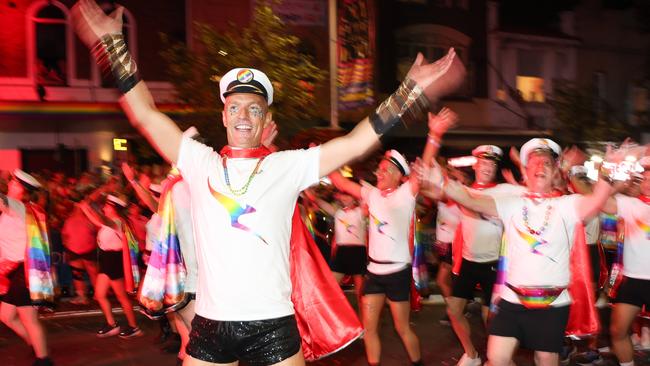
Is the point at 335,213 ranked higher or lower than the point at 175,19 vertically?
lower

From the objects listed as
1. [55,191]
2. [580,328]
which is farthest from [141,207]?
[580,328]

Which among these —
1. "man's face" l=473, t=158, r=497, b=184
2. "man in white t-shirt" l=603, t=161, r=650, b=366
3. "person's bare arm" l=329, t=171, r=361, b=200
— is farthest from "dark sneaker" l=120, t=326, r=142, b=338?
"man in white t-shirt" l=603, t=161, r=650, b=366

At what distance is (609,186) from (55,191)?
35.8ft

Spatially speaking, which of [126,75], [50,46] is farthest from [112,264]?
[50,46]

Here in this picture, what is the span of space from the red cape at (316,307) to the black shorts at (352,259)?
18.5 ft

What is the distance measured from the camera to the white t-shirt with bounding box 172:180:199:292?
563 cm

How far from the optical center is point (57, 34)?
20016 mm

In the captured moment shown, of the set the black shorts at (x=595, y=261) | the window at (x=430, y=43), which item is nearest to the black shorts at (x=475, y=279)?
the black shorts at (x=595, y=261)

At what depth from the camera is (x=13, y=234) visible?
7348 millimetres

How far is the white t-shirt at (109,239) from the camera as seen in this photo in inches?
375

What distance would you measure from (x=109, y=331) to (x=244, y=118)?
21.8ft

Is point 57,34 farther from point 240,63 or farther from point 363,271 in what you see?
point 363,271

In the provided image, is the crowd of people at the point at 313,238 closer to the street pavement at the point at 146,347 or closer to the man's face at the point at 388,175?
the man's face at the point at 388,175

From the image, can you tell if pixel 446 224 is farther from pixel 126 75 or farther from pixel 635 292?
pixel 126 75
